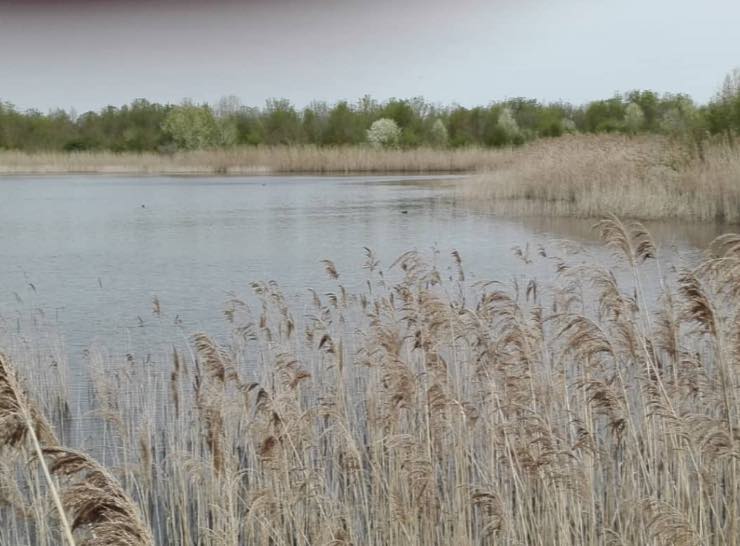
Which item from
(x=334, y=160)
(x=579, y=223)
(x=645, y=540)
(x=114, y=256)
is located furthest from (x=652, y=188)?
(x=334, y=160)

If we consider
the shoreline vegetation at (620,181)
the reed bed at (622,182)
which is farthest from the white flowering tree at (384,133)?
the reed bed at (622,182)

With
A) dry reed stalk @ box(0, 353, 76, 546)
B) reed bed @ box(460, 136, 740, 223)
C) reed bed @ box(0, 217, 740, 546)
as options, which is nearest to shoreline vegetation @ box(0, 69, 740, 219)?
reed bed @ box(460, 136, 740, 223)

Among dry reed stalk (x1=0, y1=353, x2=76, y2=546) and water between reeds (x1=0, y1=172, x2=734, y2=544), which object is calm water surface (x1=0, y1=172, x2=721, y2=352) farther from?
dry reed stalk (x1=0, y1=353, x2=76, y2=546)

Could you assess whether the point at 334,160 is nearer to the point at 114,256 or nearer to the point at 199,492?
the point at 114,256

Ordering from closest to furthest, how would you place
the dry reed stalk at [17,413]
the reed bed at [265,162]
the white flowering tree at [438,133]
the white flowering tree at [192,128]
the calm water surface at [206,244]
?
the dry reed stalk at [17,413], the calm water surface at [206,244], the reed bed at [265,162], the white flowering tree at [438,133], the white flowering tree at [192,128]

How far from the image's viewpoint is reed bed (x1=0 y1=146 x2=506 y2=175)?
36719 millimetres

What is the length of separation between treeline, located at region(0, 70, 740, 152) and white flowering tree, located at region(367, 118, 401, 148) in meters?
0.06

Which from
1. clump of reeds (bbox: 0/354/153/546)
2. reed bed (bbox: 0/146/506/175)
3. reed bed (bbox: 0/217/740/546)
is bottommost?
reed bed (bbox: 0/217/740/546)

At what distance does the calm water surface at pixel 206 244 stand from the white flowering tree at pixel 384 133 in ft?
84.4

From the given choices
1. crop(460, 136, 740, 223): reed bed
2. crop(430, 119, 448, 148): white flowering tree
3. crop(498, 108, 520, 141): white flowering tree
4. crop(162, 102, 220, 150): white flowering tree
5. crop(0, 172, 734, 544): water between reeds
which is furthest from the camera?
crop(162, 102, 220, 150): white flowering tree

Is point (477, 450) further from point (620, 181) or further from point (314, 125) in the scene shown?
point (314, 125)

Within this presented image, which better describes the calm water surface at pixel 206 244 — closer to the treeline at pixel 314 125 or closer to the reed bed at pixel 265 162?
the reed bed at pixel 265 162

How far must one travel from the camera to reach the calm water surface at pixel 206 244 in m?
9.34

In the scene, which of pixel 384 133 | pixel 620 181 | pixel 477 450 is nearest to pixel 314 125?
pixel 384 133
